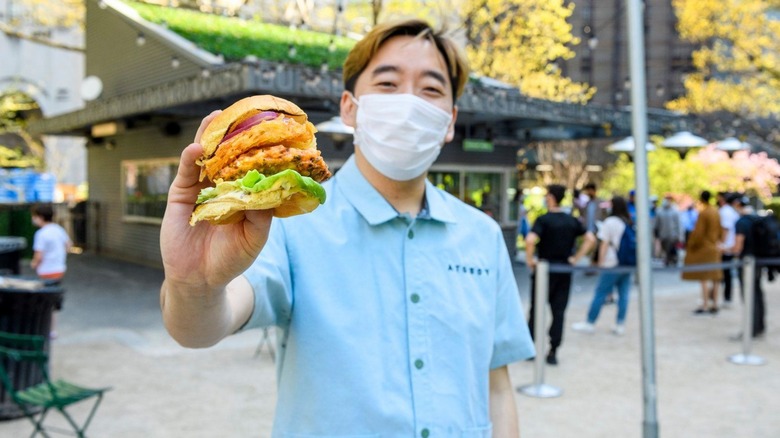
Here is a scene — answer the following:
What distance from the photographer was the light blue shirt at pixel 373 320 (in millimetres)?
1823

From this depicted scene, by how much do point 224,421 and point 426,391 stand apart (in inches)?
187

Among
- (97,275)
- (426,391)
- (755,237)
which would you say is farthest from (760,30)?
(426,391)

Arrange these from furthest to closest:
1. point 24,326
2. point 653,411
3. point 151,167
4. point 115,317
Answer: point 151,167 < point 115,317 < point 24,326 < point 653,411

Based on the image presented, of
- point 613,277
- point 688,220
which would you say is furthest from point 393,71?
point 688,220

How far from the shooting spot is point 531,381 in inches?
301

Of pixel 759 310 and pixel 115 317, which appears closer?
pixel 759 310

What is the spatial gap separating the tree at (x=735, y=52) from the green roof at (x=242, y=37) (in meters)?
13.3

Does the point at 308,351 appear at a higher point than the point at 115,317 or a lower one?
higher

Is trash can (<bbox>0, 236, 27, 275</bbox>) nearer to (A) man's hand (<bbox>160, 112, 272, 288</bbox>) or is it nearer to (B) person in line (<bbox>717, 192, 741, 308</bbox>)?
(A) man's hand (<bbox>160, 112, 272, 288</bbox>)

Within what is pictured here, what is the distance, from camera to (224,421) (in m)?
6.17

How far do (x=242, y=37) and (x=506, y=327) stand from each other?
16981 mm

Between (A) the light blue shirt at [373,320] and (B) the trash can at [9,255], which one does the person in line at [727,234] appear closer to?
(B) the trash can at [9,255]

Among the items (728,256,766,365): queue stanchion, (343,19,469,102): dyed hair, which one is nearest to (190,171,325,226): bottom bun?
(343,19,469,102): dyed hair

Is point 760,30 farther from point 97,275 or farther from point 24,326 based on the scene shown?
point 24,326
